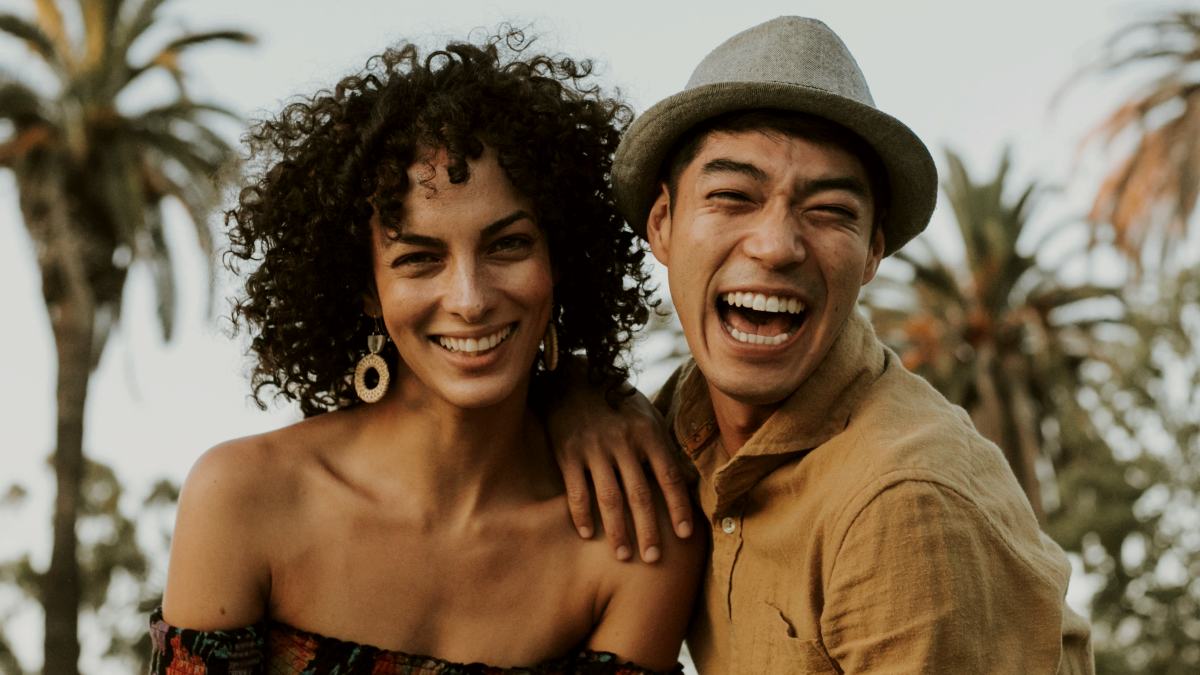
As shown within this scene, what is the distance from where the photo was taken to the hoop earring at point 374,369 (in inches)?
182

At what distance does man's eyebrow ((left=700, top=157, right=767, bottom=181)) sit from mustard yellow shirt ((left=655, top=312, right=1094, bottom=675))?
0.53 metres

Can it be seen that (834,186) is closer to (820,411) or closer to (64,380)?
(820,411)

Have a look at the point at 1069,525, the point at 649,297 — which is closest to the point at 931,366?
the point at 1069,525

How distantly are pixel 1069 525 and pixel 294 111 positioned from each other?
20.0m

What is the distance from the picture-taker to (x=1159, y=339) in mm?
21969

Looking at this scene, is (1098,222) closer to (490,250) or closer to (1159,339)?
(1159,339)

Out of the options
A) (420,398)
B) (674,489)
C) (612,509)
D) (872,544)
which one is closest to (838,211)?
(872,544)

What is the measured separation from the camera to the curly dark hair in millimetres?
4383

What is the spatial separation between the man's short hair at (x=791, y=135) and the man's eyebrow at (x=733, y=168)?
0.30 ft

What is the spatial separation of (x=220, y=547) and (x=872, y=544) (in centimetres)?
187

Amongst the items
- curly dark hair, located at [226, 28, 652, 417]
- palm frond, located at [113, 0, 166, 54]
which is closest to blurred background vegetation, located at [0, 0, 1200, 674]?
palm frond, located at [113, 0, 166, 54]

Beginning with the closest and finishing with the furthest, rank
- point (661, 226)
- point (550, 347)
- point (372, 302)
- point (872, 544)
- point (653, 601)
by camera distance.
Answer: point (872, 544) < point (661, 226) < point (653, 601) < point (372, 302) < point (550, 347)

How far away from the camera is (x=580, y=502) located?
183 inches

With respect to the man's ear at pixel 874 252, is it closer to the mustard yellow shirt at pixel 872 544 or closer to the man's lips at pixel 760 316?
the mustard yellow shirt at pixel 872 544
